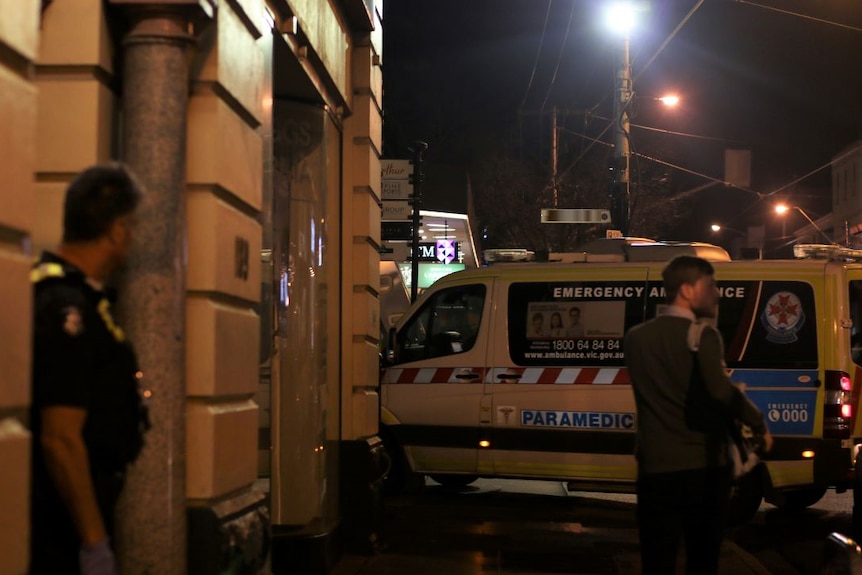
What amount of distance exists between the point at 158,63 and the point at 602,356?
7.27m

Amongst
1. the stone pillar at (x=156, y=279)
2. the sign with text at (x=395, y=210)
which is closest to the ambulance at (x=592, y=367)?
the stone pillar at (x=156, y=279)

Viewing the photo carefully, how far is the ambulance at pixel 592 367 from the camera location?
1015cm

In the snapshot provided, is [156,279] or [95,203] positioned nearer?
[95,203]

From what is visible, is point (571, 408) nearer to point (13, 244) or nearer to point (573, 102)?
point (13, 244)

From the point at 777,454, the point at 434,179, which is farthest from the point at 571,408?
the point at 434,179

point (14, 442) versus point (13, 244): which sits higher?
point (13, 244)

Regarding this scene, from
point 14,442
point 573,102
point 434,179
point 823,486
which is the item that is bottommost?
point 823,486

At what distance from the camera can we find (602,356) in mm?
10781

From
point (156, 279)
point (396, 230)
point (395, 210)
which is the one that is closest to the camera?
point (156, 279)

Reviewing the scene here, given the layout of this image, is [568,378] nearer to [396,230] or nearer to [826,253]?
[826,253]

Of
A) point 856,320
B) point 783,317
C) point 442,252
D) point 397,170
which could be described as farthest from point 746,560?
point 442,252

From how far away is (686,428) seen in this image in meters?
4.71

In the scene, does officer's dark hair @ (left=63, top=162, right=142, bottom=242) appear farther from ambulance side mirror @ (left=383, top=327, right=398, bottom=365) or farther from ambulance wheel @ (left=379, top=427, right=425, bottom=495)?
ambulance wheel @ (left=379, top=427, right=425, bottom=495)

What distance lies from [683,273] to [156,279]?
7.51 ft
